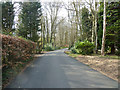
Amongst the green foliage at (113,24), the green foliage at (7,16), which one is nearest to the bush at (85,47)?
the green foliage at (113,24)

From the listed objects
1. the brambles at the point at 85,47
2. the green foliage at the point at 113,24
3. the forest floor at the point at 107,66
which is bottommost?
the forest floor at the point at 107,66

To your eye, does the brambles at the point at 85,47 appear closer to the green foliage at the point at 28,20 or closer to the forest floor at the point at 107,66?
the forest floor at the point at 107,66

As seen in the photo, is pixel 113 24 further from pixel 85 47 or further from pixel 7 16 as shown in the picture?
pixel 7 16

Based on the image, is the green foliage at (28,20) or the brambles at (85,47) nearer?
the brambles at (85,47)

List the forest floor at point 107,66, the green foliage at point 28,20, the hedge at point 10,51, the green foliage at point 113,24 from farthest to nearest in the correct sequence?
the green foliage at point 28,20, the green foliage at point 113,24, the forest floor at point 107,66, the hedge at point 10,51

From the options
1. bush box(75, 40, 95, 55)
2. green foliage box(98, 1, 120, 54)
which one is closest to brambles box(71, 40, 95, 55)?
bush box(75, 40, 95, 55)

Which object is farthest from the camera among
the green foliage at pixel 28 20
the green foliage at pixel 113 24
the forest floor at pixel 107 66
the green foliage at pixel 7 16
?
the green foliage at pixel 28 20

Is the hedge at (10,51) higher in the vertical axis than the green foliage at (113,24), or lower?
lower

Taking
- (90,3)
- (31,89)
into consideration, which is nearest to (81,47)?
(90,3)

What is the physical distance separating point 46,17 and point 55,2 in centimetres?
713

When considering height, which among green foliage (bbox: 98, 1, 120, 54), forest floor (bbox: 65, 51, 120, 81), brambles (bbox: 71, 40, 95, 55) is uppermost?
green foliage (bbox: 98, 1, 120, 54)

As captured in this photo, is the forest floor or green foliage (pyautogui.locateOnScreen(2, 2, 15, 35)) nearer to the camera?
the forest floor

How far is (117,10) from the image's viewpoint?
1499 centimetres

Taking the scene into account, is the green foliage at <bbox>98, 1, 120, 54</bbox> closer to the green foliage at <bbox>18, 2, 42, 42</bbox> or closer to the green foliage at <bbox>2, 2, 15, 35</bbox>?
the green foliage at <bbox>18, 2, 42, 42</bbox>
